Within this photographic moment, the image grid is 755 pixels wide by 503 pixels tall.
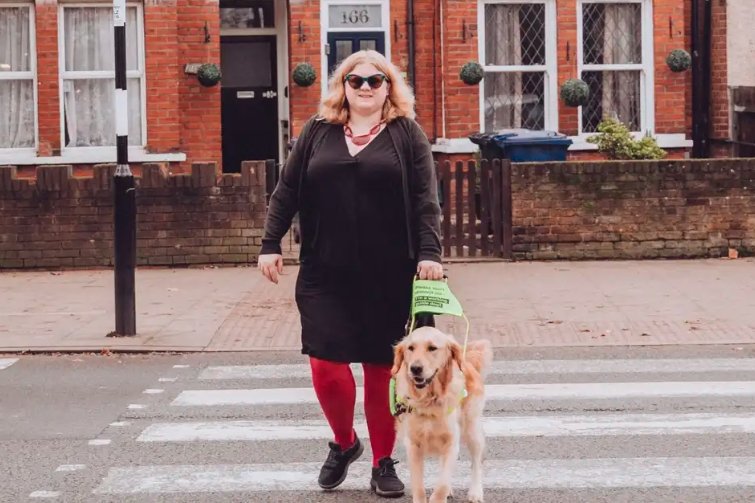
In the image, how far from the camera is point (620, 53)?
19.9 m

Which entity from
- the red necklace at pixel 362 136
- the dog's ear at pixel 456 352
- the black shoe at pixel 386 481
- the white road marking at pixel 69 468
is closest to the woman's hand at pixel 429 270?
the dog's ear at pixel 456 352

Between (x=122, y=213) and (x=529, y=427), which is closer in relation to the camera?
(x=529, y=427)

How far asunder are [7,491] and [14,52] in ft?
43.1

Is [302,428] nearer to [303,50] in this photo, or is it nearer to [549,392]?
[549,392]

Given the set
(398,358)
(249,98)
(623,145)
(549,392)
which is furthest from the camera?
(249,98)

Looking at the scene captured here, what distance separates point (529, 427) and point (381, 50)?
12.1 m

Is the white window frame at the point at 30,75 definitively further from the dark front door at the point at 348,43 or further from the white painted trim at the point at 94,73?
the dark front door at the point at 348,43

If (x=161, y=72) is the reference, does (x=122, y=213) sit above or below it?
below

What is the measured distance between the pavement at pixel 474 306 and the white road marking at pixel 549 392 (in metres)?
1.78

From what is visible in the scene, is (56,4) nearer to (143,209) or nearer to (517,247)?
(143,209)

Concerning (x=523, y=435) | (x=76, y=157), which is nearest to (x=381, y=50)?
(x=76, y=157)

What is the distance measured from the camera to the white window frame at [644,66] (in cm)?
1967

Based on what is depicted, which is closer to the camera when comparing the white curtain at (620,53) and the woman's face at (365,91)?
the woman's face at (365,91)

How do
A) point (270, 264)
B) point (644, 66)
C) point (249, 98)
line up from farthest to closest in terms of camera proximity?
point (249, 98)
point (644, 66)
point (270, 264)
